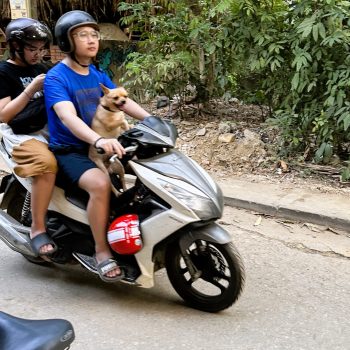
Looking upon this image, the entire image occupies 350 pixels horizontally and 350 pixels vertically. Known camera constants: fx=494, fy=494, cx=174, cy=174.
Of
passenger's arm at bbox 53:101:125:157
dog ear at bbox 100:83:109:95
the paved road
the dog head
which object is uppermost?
dog ear at bbox 100:83:109:95

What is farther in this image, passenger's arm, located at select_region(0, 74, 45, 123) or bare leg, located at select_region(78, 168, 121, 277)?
passenger's arm, located at select_region(0, 74, 45, 123)

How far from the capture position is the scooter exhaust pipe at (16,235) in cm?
345

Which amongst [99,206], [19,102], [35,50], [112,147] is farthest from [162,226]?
[35,50]

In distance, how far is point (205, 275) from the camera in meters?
3.14

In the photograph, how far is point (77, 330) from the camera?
9.67 feet

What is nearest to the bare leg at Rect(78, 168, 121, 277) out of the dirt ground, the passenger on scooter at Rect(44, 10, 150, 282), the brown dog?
the passenger on scooter at Rect(44, 10, 150, 282)

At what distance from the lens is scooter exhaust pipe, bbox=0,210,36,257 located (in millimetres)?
3451

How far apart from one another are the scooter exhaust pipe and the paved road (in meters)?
0.28

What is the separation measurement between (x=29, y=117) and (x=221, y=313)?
190 cm

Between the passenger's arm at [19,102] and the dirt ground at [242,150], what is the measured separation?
2771mm

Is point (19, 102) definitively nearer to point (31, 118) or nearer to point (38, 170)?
point (31, 118)

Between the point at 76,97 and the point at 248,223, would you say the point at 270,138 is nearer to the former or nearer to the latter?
the point at 248,223

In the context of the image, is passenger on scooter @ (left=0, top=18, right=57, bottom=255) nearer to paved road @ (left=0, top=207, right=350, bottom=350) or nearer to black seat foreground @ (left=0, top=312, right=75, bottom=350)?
paved road @ (left=0, top=207, right=350, bottom=350)

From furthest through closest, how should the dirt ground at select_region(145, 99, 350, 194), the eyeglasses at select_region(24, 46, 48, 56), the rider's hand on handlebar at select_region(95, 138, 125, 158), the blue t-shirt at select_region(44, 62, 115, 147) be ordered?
1. the dirt ground at select_region(145, 99, 350, 194)
2. the eyeglasses at select_region(24, 46, 48, 56)
3. the blue t-shirt at select_region(44, 62, 115, 147)
4. the rider's hand on handlebar at select_region(95, 138, 125, 158)
